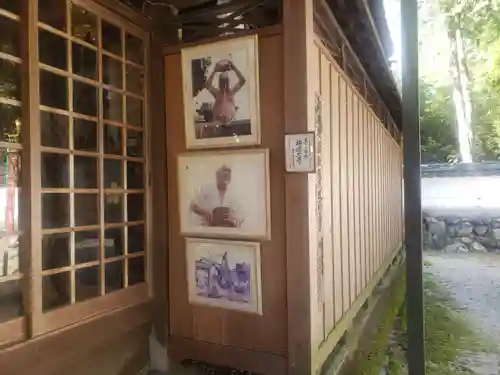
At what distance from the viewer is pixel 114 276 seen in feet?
10.9

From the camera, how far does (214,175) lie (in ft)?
11.0

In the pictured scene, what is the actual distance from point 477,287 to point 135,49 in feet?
26.6

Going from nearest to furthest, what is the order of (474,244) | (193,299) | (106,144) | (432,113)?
(106,144), (193,299), (432,113), (474,244)

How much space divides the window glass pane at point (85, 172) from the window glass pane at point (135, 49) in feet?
3.17

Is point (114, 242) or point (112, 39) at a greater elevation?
point (112, 39)

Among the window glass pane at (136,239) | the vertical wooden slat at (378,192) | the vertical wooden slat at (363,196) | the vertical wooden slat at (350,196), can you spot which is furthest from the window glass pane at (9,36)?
the vertical wooden slat at (378,192)

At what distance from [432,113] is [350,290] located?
7620mm

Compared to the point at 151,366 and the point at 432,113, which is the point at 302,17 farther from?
the point at 432,113

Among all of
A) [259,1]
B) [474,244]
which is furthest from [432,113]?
[259,1]

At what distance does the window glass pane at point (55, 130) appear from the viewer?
2816 mm

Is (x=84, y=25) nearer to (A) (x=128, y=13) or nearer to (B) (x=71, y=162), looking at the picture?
(A) (x=128, y=13)

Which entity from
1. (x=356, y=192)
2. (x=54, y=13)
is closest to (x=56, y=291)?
(x=54, y=13)

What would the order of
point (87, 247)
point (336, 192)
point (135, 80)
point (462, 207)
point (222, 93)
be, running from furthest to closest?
point (462, 207), point (336, 192), point (135, 80), point (222, 93), point (87, 247)

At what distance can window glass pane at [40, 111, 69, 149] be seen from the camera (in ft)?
9.24
